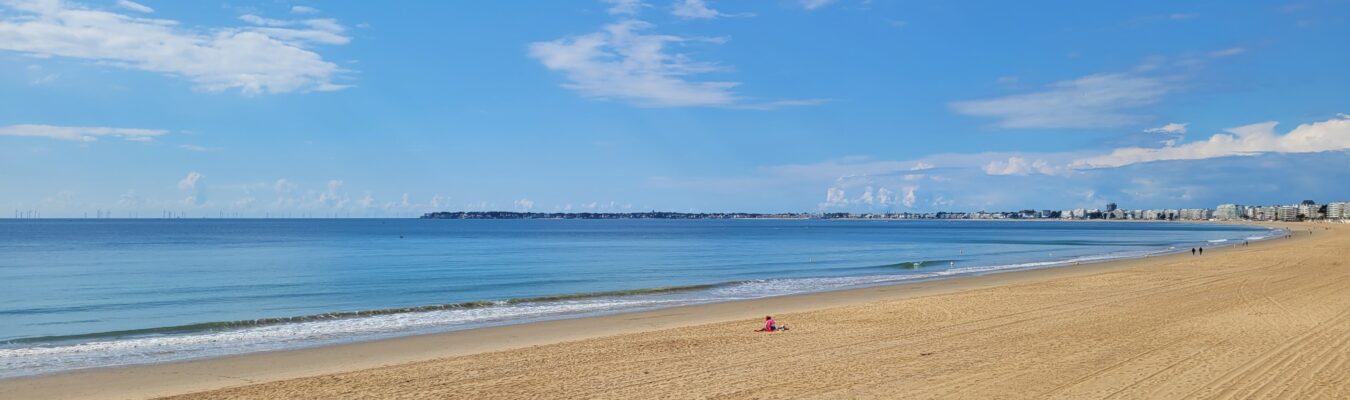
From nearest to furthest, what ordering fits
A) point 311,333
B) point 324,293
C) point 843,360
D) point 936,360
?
point 936,360, point 843,360, point 311,333, point 324,293

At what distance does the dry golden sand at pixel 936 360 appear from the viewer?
10273 millimetres

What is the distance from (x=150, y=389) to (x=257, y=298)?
15832 millimetres

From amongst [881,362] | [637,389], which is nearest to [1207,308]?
[881,362]

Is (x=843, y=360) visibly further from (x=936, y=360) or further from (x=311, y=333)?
(x=311, y=333)

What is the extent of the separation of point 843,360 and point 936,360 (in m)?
1.33

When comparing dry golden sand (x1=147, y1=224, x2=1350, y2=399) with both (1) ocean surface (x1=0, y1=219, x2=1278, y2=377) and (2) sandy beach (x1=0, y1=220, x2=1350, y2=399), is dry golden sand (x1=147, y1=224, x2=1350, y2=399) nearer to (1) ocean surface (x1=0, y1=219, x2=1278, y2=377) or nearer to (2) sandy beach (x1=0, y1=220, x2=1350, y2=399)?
(2) sandy beach (x1=0, y1=220, x2=1350, y2=399)

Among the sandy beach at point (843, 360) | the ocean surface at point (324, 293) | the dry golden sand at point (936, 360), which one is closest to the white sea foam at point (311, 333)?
the ocean surface at point (324, 293)

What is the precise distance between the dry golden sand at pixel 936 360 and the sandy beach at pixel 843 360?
0.12 feet

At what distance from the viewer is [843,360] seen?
12.6 metres

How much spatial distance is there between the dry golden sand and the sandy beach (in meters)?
0.04

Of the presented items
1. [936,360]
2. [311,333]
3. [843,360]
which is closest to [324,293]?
[311,333]

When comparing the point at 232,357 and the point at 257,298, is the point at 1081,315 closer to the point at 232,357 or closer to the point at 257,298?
the point at 232,357

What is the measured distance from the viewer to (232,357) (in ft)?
47.4

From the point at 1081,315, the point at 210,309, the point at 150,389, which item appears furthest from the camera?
the point at 210,309
